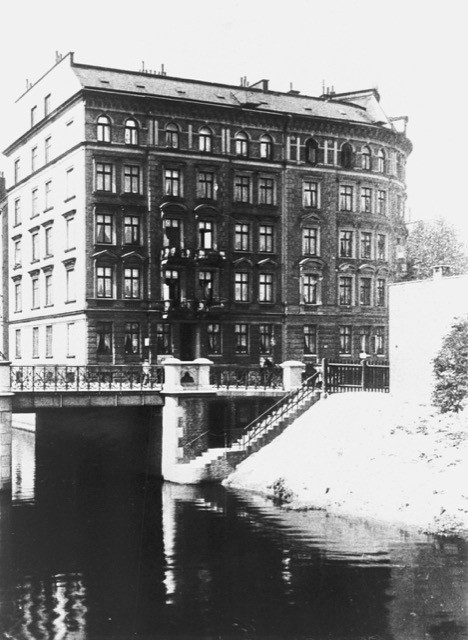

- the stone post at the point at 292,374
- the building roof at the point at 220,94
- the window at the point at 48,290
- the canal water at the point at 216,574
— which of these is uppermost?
the building roof at the point at 220,94

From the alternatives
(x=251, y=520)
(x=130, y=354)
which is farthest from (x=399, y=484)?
(x=130, y=354)

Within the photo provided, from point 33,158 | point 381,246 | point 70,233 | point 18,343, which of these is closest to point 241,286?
point 70,233

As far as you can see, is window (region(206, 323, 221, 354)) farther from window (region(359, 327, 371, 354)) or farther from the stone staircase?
the stone staircase

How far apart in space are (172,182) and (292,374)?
15876 mm

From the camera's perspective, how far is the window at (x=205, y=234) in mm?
47406

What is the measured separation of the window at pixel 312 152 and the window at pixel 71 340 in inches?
699

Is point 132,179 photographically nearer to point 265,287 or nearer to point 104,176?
point 104,176

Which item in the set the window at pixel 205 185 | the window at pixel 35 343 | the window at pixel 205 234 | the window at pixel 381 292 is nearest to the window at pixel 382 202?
the window at pixel 381 292

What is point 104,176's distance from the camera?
44688 mm

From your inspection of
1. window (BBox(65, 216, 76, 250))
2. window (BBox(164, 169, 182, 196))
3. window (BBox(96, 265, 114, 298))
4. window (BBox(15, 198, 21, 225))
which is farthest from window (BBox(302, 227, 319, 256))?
window (BBox(15, 198, 21, 225))

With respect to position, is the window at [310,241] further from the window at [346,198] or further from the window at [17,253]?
the window at [17,253]

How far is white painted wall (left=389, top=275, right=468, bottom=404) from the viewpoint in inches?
1216

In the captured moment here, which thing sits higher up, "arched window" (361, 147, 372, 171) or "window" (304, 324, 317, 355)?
"arched window" (361, 147, 372, 171)

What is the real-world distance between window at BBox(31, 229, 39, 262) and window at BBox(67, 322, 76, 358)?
7.37 m
